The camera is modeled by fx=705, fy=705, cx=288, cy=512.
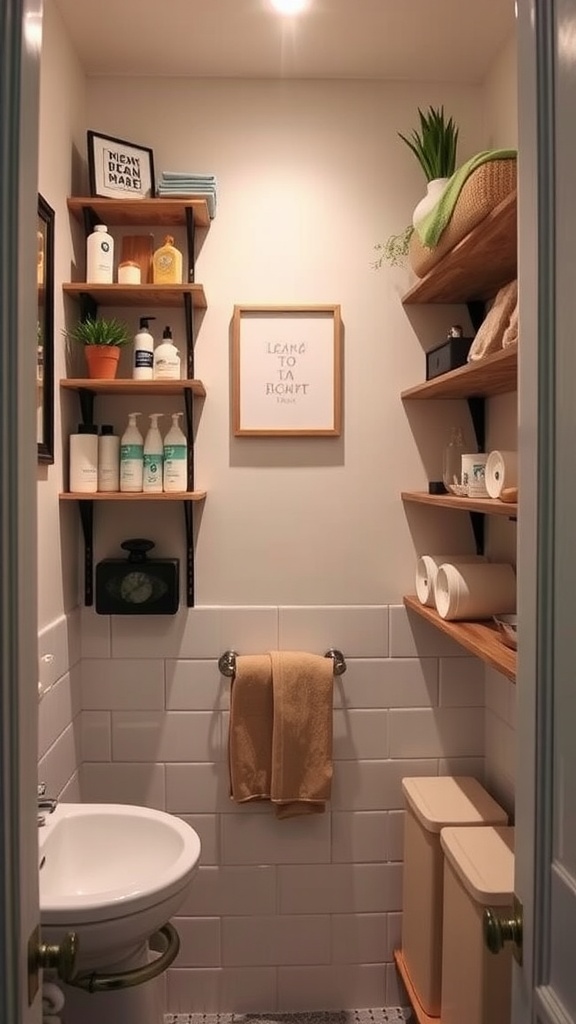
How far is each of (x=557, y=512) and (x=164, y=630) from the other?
145cm

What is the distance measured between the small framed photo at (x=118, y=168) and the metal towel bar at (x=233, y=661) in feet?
4.24

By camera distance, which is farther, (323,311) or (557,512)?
(323,311)

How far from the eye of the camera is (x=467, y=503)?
1595mm

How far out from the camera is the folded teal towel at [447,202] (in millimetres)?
1502

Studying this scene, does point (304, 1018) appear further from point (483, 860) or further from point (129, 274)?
point (129, 274)

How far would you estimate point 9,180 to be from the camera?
2.39 feet

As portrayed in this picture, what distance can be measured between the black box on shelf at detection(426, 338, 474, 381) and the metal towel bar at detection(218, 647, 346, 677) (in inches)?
33.2

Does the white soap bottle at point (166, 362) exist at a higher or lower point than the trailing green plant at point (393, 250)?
lower

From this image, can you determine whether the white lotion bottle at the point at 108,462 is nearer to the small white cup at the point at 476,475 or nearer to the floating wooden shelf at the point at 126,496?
the floating wooden shelf at the point at 126,496

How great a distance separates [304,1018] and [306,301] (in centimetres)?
206

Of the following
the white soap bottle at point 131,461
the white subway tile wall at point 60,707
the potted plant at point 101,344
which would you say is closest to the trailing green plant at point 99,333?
the potted plant at point 101,344

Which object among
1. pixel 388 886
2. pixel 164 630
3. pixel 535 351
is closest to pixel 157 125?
pixel 164 630

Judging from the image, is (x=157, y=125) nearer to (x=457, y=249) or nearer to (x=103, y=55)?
(x=103, y=55)

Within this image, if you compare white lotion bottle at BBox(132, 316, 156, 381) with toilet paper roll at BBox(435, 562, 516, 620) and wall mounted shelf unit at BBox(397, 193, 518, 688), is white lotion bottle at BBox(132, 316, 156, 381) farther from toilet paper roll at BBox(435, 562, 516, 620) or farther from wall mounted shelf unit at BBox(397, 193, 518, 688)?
Result: toilet paper roll at BBox(435, 562, 516, 620)
